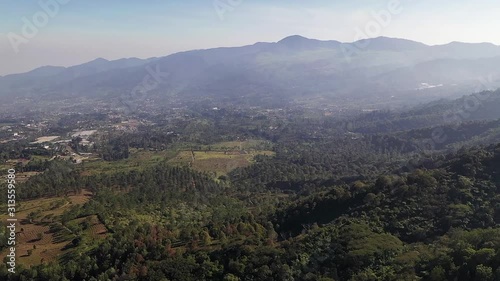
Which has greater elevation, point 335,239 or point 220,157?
point 335,239

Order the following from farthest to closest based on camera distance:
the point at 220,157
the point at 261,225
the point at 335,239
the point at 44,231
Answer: the point at 220,157, the point at 44,231, the point at 261,225, the point at 335,239

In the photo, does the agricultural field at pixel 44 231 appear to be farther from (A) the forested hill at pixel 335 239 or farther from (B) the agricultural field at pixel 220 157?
(B) the agricultural field at pixel 220 157

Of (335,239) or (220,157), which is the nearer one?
(335,239)

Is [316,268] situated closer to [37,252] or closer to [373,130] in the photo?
[37,252]

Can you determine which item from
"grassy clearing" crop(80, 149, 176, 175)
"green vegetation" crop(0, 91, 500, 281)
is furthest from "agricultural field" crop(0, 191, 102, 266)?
"grassy clearing" crop(80, 149, 176, 175)

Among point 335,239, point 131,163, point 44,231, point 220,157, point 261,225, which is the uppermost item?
point 335,239

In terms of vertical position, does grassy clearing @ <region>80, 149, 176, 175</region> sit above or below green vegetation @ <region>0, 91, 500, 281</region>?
below

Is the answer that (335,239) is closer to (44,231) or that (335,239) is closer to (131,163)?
(44,231)

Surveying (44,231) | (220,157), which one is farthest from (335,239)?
(220,157)

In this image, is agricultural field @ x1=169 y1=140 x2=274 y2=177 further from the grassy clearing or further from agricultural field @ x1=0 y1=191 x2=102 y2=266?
agricultural field @ x1=0 y1=191 x2=102 y2=266

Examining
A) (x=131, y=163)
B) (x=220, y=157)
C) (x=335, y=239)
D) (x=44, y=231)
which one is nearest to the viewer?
(x=335, y=239)

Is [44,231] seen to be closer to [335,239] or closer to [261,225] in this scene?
[261,225]

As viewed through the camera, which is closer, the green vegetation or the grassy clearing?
the green vegetation
